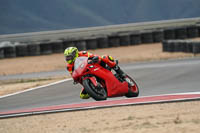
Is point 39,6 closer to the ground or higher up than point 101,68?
higher up

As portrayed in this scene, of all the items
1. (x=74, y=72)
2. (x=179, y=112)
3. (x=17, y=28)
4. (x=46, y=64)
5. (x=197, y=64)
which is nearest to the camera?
(x=179, y=112)

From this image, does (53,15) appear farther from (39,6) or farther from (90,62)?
(90,62)

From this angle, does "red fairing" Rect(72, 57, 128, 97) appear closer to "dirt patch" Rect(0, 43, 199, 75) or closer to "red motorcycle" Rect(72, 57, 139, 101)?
"red motorcycle" Rect(72, 57, 139, 101)

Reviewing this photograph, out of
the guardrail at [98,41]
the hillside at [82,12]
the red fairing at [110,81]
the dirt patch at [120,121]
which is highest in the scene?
the hillside at [82,12]

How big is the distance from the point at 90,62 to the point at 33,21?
54838 millimetres

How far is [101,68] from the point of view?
9031 mm

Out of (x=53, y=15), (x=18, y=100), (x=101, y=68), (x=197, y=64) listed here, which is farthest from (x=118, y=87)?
(x=53, y=15)

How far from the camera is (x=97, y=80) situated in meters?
9.09

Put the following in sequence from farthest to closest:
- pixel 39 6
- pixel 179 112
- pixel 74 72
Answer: pixel 39 6
pixel 74 72
pixel 179 112

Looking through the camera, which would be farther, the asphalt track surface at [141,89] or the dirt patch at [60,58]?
the dirt patch at [60,58]

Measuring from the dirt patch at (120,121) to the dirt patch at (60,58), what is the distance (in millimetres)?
11648

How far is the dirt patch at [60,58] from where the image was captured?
20172 mm

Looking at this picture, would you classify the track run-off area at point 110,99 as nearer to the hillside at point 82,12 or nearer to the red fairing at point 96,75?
the red fairing at point 96,75

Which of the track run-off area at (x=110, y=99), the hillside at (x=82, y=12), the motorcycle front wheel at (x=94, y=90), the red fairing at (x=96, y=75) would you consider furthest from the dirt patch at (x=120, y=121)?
the hillside at (x=82, y=12)
